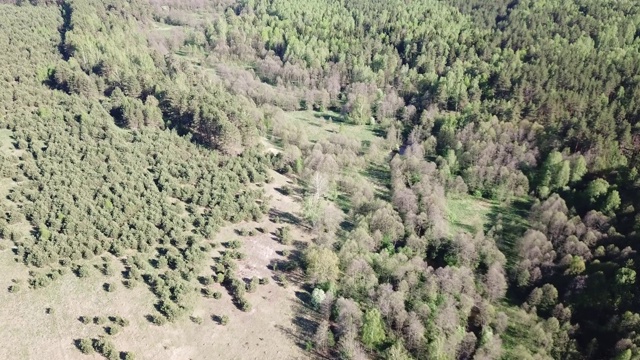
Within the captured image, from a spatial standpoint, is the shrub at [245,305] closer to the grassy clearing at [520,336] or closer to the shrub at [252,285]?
the shrub at [252,285]

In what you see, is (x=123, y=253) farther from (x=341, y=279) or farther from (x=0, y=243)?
(x=341, y=279)

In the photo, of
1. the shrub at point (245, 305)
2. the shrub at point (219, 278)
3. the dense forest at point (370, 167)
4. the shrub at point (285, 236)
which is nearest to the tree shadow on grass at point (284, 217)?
the dense forest at point (370, 167)

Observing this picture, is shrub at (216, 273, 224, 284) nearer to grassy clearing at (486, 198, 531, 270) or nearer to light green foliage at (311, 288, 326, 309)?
light green foliage at (311, 288, 326, 309)

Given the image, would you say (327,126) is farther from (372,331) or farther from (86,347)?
(86,347)

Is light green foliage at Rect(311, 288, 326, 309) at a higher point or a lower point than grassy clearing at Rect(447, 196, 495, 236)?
lower

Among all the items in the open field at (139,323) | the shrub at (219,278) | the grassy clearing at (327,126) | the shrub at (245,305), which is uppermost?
the grassy clearing at (327,126)

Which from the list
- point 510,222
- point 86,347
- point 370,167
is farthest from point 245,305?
point 510,222

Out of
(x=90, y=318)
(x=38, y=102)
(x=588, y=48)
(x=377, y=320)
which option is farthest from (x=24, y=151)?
(x=588, y=48)

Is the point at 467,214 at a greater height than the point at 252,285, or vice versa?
the point at 467,214

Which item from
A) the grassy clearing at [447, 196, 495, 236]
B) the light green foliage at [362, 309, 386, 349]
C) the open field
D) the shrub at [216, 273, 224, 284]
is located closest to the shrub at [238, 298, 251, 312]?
the open field
